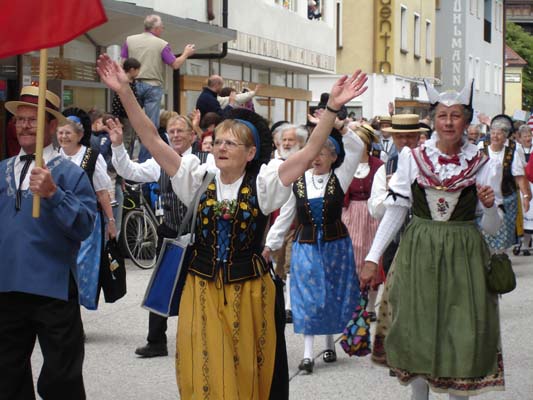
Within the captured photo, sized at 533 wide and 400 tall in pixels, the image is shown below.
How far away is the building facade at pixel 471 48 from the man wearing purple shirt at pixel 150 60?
1449 inches

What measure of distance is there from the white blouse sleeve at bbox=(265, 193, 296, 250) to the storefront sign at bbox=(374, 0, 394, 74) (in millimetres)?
32892

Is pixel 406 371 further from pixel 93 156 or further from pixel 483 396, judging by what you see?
pixel 93 156

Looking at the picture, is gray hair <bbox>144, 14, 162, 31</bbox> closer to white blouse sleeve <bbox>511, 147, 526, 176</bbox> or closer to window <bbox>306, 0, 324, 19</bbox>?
white blouse sleeve <bbox>511, 147, 526, 176</bbox>

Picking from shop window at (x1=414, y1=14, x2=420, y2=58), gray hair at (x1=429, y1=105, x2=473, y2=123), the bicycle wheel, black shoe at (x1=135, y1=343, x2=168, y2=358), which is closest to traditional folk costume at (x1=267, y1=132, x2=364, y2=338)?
black shoe at (x1=135, y1=343, x2=168, y2=358)

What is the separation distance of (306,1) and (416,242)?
24.1 meters

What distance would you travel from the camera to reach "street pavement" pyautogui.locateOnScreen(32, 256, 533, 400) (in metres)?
7.75

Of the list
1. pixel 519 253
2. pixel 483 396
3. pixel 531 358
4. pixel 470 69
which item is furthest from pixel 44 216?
pixel 470 69

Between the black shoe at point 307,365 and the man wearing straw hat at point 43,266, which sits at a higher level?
the man wearing straw hat at point 43,266

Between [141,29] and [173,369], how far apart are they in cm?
946

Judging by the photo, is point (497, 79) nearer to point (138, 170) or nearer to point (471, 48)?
point (471, 48)

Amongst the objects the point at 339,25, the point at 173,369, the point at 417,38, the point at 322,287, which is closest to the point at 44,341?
the point at 173,369

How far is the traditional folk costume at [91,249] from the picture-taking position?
9086 millimetres

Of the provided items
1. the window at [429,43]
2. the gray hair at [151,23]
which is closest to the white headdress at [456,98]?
the gray hair at [151,23]

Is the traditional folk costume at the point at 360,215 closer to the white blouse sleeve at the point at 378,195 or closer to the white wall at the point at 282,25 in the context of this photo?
the white blouse sleeve at the point at 378,195
